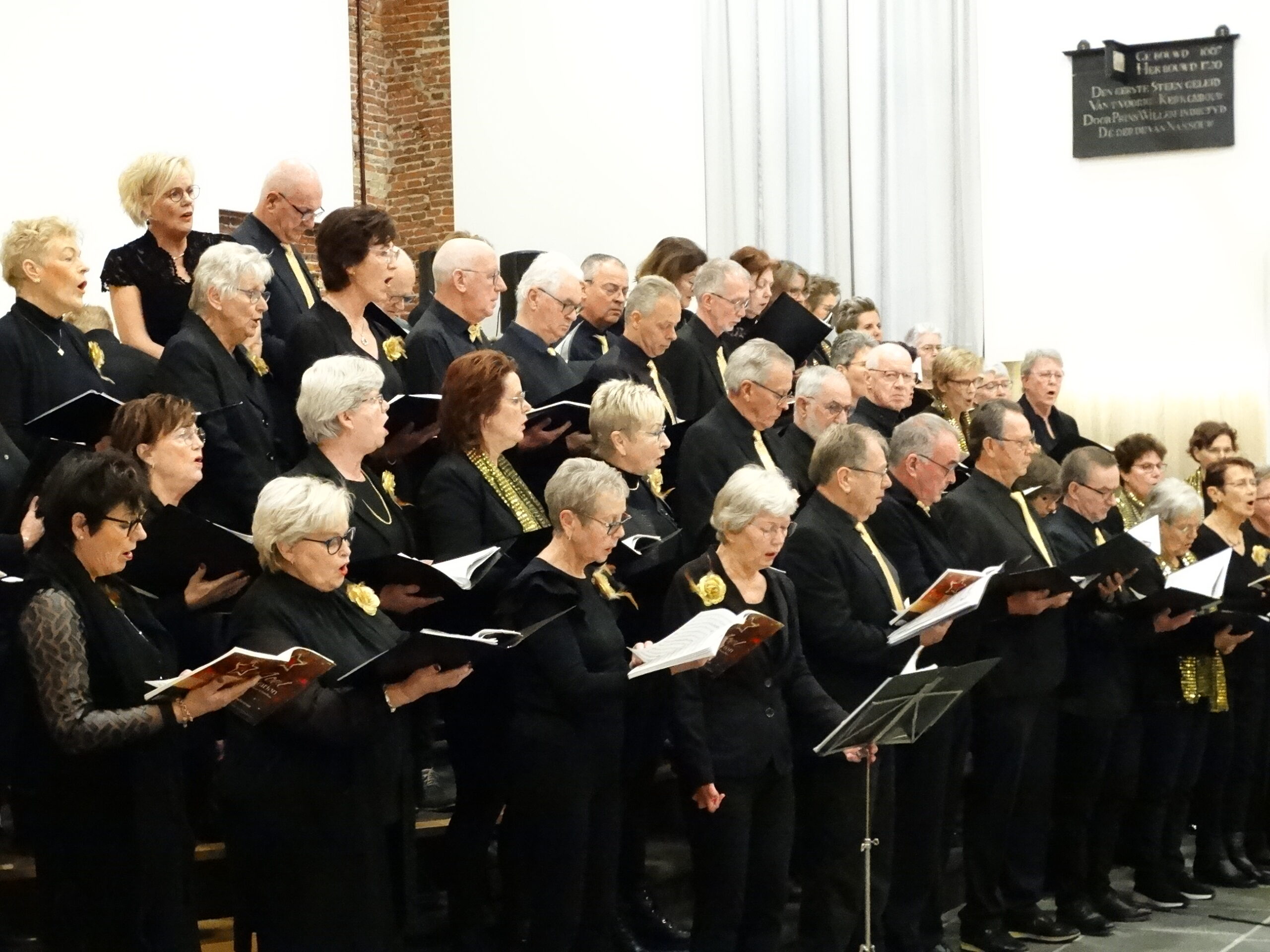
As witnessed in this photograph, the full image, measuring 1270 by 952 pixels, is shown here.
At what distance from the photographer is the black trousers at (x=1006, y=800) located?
575 centimetres

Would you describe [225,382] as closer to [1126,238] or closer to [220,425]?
[220,425]

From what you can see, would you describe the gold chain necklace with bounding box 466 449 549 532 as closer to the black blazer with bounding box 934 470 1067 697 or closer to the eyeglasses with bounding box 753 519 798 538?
the eyeglasses with bounding box 753 519 798 538

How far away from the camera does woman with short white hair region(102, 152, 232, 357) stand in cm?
510

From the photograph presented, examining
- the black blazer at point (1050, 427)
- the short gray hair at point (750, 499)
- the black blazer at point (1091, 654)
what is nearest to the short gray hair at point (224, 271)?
the short gray hair at point (750, 499)

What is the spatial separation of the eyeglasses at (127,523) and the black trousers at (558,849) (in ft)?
3.57

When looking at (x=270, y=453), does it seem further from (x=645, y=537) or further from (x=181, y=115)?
(x=181, y=115)

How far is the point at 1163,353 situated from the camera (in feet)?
33.3

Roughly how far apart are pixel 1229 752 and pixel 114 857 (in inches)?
187

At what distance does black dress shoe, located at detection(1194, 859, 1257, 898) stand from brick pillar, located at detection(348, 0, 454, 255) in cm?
663

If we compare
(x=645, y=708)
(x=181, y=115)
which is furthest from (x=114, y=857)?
(x=181, y=115)

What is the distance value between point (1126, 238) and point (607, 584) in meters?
6.51

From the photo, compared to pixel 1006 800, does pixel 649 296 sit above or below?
above

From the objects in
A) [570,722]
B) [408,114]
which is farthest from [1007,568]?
[408,114]

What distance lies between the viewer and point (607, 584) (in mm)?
4566
